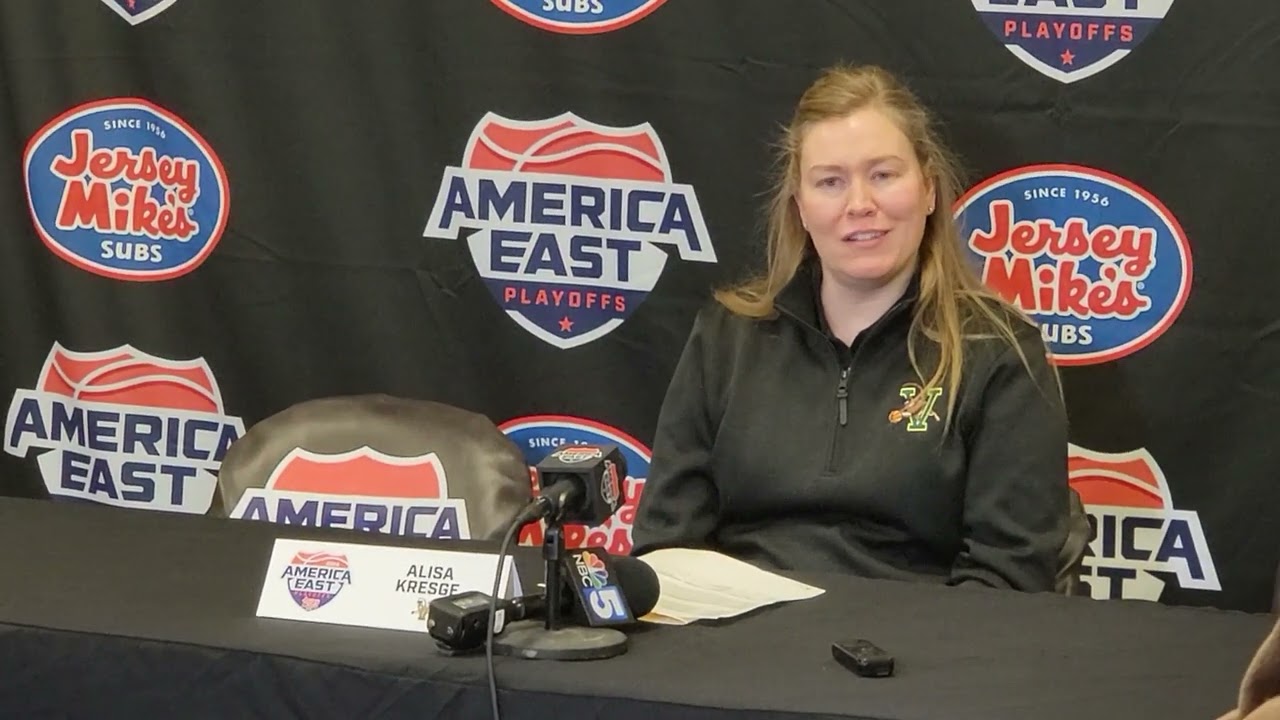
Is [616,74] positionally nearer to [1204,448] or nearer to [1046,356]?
[1046,356]

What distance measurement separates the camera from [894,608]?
1.42m

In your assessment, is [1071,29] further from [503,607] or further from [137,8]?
[137,8]

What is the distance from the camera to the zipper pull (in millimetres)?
1905

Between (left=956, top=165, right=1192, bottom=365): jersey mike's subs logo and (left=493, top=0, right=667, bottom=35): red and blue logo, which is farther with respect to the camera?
(left=493, top=0, right=667, bottom=35): red and blue logo

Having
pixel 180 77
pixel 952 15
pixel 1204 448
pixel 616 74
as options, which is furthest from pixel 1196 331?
pixel 180 77

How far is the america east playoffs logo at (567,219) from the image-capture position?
2.36 meters

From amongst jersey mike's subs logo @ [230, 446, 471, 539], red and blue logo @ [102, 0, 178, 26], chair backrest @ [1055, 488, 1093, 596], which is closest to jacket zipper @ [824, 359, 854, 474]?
chair backrest @ [1055, 488, 1093, 596]

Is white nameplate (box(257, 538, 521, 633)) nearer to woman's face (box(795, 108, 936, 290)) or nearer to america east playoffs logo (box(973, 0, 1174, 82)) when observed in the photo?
woman's face (box(795, 108, 936, 290))

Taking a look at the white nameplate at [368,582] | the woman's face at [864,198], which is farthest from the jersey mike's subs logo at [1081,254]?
the white nameplate at [368,582]

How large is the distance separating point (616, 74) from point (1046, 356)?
2.73ft

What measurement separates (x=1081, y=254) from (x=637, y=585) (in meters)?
1.16

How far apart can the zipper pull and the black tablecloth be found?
1.43 feet

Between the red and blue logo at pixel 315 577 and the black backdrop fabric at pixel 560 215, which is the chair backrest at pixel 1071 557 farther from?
the red and blue logo at pixel 315 577

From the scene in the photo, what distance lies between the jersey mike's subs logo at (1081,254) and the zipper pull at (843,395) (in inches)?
17.1
